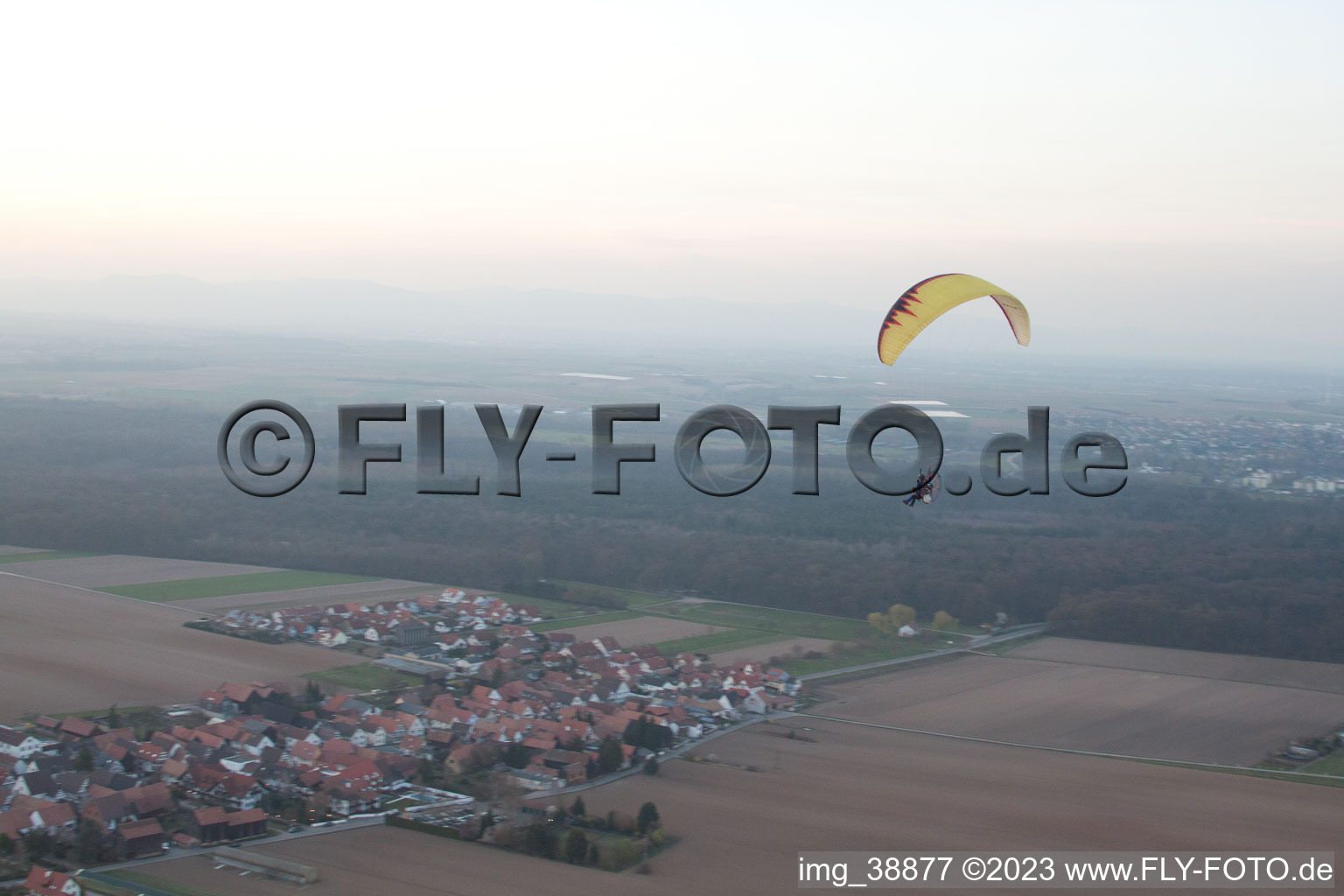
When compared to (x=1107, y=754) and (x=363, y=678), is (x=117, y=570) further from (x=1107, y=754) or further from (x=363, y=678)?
(x=1107, y=754)

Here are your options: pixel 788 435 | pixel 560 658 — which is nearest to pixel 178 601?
pixel 560 658

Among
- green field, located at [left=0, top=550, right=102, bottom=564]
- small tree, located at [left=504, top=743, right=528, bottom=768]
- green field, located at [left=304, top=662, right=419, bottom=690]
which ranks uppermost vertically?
green field, located at [left=0, top=550, right=102, bottom=564]

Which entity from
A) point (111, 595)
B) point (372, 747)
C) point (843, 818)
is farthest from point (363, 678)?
point (843, 818)

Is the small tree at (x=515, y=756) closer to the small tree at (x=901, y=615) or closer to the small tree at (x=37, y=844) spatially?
the small tree at (x=37, y=844)

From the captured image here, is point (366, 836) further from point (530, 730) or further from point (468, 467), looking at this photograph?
point (468, 467)

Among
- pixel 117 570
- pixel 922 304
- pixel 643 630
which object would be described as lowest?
pixel 643 630

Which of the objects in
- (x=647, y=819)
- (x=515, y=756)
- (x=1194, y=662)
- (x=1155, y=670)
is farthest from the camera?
(x=1194, y=662)

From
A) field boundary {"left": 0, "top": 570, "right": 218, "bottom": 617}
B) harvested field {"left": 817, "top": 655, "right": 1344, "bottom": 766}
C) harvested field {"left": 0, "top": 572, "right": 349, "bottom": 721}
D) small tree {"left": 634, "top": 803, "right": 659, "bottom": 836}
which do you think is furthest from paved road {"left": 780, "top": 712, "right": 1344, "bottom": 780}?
field boundary {"left": 0, "top": 570, "right": 218, "bottom": 617}

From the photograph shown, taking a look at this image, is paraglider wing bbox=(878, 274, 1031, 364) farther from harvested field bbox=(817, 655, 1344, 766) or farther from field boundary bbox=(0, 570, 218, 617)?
field boundary bbox=(0, 570, 218, 617)
